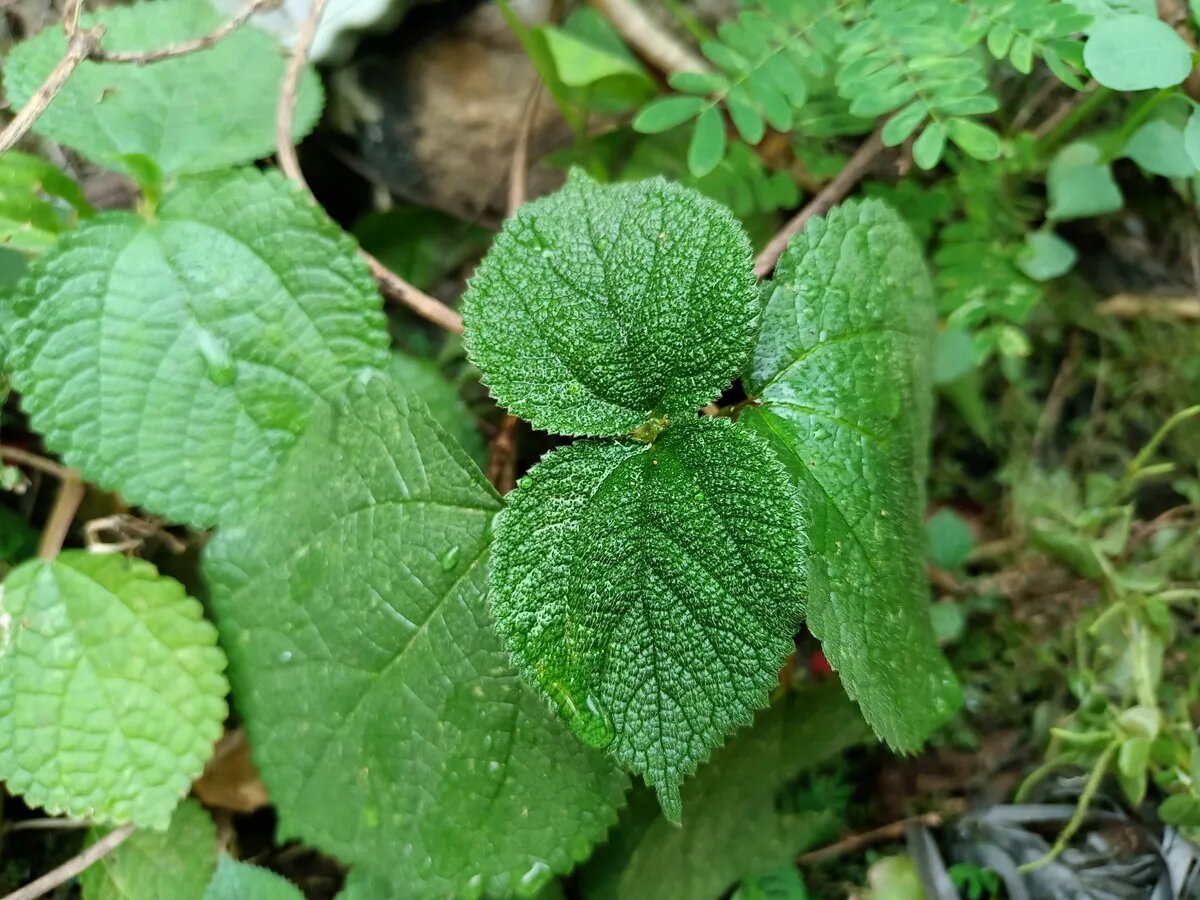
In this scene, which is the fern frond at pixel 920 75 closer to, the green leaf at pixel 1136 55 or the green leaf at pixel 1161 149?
the green leaf at pixel 1136 55

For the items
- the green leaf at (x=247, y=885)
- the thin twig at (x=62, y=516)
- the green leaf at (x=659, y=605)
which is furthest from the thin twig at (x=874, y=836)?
the thin twig at (x=62, y=516)

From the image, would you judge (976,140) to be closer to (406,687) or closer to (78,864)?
(406,687)

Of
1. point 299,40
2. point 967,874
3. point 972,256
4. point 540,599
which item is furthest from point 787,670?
point 299,40

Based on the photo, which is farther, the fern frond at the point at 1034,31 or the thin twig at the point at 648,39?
the thin twig at the point at 648,39

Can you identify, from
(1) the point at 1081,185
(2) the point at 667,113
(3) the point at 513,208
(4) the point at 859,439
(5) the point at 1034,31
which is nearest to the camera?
(4) the point at 859,439

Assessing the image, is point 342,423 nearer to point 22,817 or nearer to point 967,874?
point 22,817

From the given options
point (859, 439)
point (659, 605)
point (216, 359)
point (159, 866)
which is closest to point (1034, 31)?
point (859, 439)

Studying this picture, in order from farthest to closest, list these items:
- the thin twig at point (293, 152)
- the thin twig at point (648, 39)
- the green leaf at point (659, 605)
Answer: the thin twig at point (648, 39), the thin twig at point (293, 152), the green leaf at point (659, 605)
